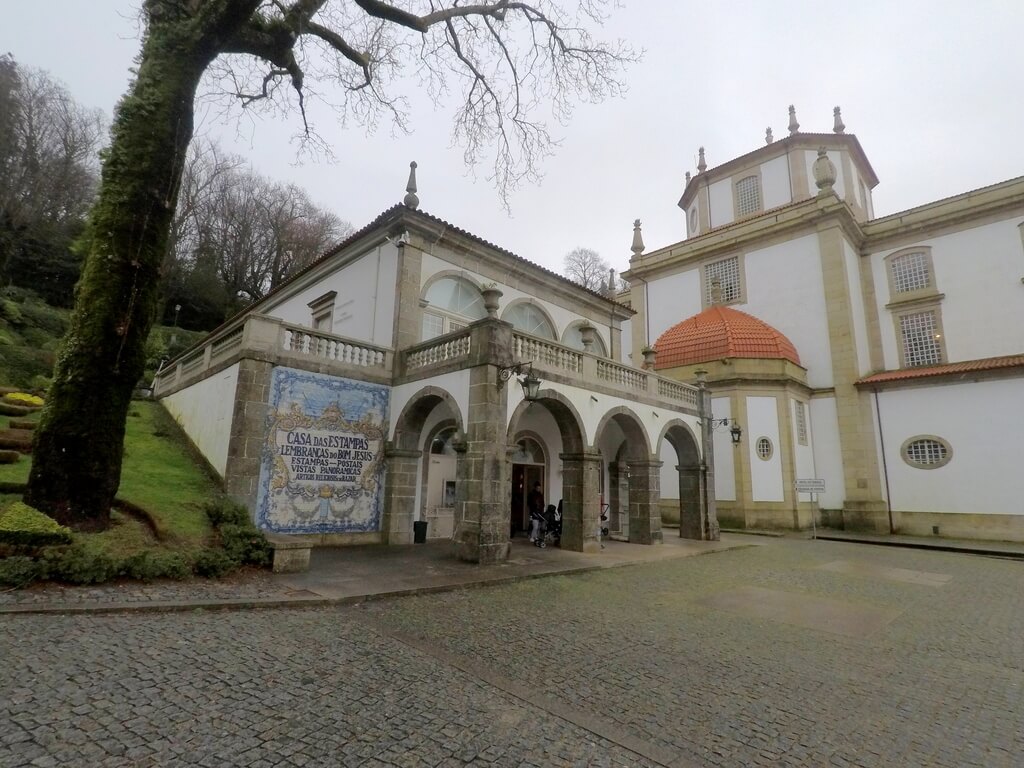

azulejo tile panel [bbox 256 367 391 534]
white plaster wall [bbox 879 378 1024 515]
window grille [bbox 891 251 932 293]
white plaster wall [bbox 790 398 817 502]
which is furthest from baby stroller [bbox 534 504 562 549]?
window grille [bbox 891 251 932 293]

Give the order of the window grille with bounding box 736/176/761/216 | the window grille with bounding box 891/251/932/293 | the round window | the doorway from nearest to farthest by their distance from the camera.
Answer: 1. the doorway
2. the round window
3. the window grille with bounding box 891/251/932/293
4. the window grille with bounding box 736/176/761/216

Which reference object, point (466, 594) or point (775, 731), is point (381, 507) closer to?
point (466, 594)

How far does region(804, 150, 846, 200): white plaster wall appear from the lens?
26875 millimetres

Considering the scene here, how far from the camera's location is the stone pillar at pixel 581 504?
39.5 ft

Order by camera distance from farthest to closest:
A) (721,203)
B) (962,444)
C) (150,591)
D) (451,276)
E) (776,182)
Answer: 1. (721,203)
2. (776,182)
3. (962,444)
4. (451,276)
5. (150,591)

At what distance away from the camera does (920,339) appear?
885 inches

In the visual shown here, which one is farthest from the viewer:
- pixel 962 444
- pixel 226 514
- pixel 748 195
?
pixel 748 195

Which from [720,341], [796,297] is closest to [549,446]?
[720,341]

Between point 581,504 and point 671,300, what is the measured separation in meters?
19.6

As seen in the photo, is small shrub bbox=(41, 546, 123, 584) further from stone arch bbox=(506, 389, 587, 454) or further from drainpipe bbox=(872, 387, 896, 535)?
drainpipe bbox=(872, 387, 896, 535)

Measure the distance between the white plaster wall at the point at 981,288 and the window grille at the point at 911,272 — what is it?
15.7 inches

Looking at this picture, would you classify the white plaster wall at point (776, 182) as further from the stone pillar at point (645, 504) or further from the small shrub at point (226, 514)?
the small shrub at point (226, 514)

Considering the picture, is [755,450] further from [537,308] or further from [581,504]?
[581,504]

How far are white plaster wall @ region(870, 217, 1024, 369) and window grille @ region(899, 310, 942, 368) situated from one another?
382 millimetres
